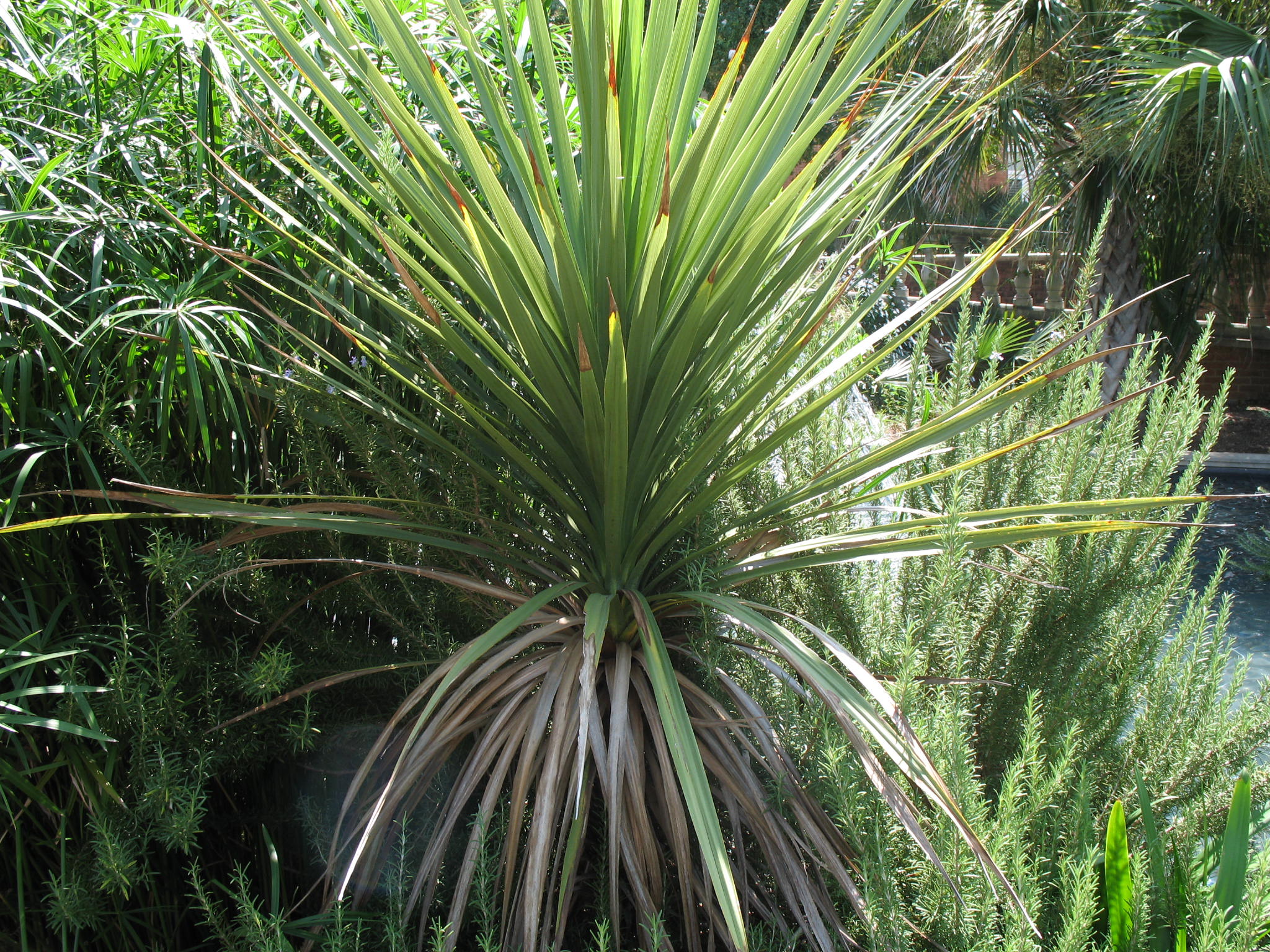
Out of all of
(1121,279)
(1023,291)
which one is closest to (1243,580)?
(1121,279)

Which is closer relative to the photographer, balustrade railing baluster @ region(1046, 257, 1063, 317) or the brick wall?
balustrade railing baluster @ region(1046, 257, 1063, 317)

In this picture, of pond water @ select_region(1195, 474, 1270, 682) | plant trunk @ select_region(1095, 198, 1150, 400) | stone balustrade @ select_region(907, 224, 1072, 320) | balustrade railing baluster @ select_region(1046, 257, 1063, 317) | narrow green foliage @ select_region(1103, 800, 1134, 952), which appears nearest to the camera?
narrow green foliage @ select_region(1103, 800, 1134, 952)

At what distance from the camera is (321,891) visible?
5.71ft

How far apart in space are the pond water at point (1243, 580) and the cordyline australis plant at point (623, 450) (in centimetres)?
259

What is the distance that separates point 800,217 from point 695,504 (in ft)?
2.00

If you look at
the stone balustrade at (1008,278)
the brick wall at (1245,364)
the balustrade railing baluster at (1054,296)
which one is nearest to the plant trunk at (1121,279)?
the stone balustrade at (1008,278)

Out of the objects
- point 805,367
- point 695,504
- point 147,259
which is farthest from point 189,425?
point 805,367

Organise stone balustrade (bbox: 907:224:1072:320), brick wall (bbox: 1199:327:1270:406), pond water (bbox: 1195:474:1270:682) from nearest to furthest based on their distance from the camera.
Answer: pond water (bbox: 1195:474:1270:682) < stone balustrade (bbox: 907:224:1072:320) < brick wall (bbox: 1199:327:1270:406)

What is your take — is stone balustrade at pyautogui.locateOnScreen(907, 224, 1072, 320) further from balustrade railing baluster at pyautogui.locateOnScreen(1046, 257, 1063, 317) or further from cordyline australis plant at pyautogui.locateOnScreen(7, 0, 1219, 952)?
cordyline australis plant at pyautogui.locateOnScreen(7, 0, 1219, 952)

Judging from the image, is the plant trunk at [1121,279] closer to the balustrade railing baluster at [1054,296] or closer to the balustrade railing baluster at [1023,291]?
the balustrade railing baluster at [1054,296]

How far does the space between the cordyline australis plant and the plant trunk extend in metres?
6.31

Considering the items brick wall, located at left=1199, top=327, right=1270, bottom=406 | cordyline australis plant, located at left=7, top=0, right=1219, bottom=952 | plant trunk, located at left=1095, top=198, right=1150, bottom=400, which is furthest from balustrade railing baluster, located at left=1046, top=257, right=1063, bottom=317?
cordyline australis plant, located at left=7, top=0, right=1219, bottom=952

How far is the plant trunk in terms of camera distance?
7.16 m

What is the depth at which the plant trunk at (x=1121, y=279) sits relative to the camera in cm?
716
